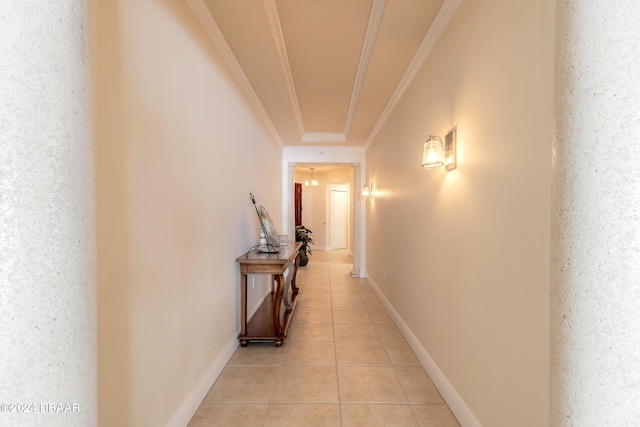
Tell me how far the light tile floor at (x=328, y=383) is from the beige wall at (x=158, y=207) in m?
0.27

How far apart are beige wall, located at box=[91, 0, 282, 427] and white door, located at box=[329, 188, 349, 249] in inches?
270

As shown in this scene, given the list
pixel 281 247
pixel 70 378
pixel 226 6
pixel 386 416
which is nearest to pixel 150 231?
pixel 70 378

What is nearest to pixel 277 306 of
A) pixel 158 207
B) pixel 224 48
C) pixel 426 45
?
pixel 158 207

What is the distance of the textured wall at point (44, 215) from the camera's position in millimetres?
490

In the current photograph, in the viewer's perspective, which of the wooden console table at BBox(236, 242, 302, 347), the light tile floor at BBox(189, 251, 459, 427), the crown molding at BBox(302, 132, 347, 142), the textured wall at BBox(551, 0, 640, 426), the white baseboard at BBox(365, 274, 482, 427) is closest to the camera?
Result: the textured wall at BBox(551, 0, 640, 426)

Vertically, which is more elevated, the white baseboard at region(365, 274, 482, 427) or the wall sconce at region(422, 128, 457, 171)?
the wall sconce at region(422, 128, 457, 171)

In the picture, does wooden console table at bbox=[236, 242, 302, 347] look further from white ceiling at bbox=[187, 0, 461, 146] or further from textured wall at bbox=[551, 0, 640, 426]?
textured wall at bbox=[551, 0, 640, 426]

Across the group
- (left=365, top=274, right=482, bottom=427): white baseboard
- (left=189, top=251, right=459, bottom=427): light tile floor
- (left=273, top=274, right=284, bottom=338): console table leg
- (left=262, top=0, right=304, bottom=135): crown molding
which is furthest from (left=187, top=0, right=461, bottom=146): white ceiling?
(left=189, top=251, right=459, bottom=427): light tile floor

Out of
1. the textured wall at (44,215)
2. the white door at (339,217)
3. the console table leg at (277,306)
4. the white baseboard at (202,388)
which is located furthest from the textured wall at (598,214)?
the white door at (339,217)

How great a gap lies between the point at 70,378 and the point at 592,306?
101cm

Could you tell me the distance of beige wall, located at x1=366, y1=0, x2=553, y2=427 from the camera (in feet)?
3.54

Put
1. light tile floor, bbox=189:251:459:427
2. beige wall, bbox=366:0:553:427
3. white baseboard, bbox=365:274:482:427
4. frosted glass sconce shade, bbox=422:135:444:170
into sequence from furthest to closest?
1. frosted glass sconce shade, bbox=422:135:444:170
2. light tile floor, bbox=189:251:459:427
3. white baseboard, bbox=365:274:482:427
4. beige wall, bbox=366:0:553:427

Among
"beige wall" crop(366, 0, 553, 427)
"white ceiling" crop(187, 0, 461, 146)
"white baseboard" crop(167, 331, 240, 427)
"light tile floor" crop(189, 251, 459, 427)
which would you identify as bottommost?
"light tile floor" crop(189, 251, 459, 427)

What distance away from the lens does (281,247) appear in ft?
10.8
